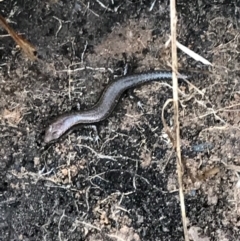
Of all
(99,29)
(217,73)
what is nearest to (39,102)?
(99,29)

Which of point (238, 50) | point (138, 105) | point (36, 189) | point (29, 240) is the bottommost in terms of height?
point (29, 240)

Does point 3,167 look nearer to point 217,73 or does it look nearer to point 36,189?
point 36,189

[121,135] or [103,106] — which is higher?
[103,106]
